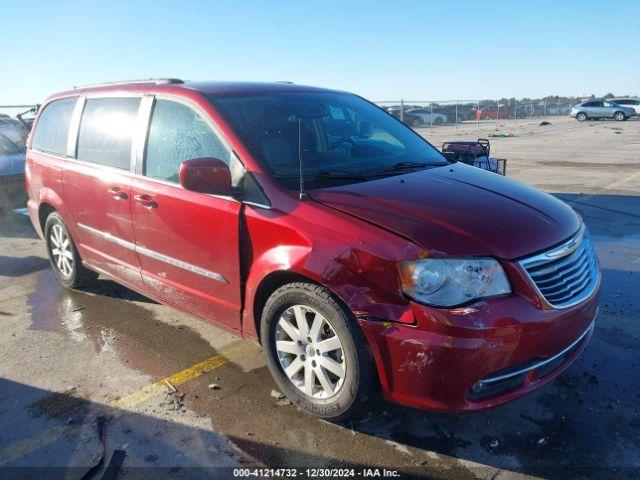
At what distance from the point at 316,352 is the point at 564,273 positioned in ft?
4.53

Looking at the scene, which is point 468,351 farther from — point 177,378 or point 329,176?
point 177,378

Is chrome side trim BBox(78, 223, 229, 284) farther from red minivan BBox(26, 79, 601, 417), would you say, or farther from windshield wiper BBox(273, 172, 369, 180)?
windshield wiper BBox(273, 172, 369, 180)

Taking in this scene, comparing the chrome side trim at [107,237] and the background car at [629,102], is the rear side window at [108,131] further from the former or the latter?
the background car at [629,102]

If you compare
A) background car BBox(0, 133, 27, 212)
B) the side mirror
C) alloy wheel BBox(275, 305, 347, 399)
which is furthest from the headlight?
background car BBox(0, 133, 27, 212)

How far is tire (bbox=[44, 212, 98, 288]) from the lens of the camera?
4.99 m

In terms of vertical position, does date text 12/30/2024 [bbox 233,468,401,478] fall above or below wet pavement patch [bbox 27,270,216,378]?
below

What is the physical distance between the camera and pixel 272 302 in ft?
9.80

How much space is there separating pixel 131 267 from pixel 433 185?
2.43m

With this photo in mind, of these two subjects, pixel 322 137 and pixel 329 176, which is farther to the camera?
pixel 322 137

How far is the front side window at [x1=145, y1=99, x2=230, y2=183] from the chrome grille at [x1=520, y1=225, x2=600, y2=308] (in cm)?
192

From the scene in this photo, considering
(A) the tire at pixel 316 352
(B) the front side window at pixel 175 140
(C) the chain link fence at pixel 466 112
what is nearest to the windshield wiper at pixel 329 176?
(B) the front side window at pixel 175 140

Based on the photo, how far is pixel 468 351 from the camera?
7.90 feet

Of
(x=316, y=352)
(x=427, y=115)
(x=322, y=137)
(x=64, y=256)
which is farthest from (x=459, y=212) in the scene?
(x=427, y=115)

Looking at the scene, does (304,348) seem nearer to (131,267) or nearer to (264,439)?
(264,439)
